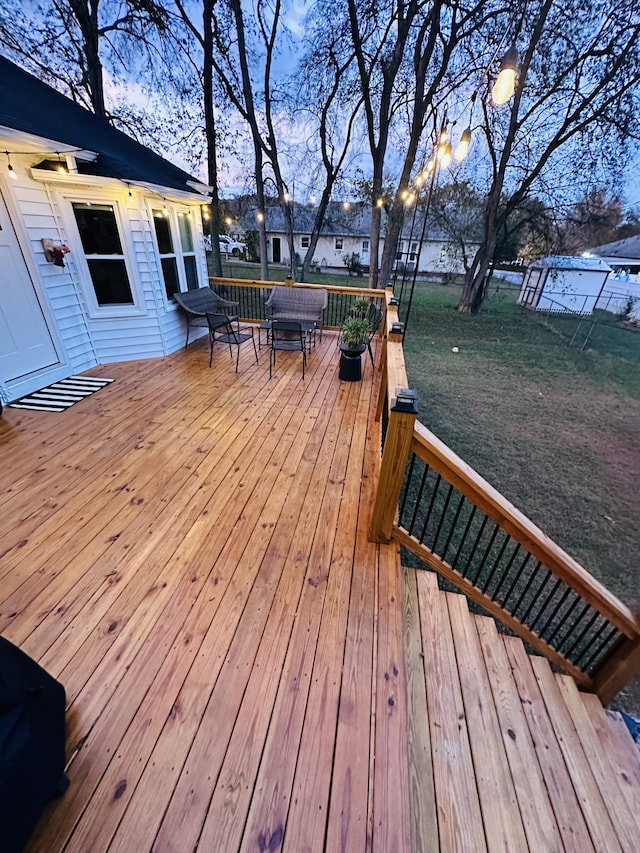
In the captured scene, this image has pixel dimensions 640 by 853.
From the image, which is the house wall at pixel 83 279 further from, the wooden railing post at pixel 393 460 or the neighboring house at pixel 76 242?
the wooden railing post at pixel 393 460

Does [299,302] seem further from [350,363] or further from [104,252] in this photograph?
[104,252]

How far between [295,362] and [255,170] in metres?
7.51

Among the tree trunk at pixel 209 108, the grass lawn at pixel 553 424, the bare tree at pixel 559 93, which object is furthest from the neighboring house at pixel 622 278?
the tree trunk at pixel 209 108

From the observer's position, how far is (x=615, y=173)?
9.49 metres

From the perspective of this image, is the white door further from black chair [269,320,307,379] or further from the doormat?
black chair [269,320,307,379]

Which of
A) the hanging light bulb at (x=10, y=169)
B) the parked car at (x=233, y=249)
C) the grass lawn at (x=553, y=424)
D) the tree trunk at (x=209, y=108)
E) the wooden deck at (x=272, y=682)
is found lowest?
the grass lawn at (x=553, y=424)

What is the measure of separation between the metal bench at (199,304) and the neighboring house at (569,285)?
575 inches

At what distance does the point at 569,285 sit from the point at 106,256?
18.0 metres

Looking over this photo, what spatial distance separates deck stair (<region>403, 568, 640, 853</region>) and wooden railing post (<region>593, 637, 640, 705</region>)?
97 mm

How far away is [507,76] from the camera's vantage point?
8.12 feet

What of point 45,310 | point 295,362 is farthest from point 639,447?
point 45,310

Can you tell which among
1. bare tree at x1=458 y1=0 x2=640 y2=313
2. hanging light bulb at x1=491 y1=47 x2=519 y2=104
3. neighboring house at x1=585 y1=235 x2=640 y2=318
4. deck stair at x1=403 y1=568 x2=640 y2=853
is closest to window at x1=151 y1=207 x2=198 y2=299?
hanging light bulb at x1=491 y1=47 x2=519 y2=104

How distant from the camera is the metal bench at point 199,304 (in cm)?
511

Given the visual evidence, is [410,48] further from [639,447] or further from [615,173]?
[639,447]
